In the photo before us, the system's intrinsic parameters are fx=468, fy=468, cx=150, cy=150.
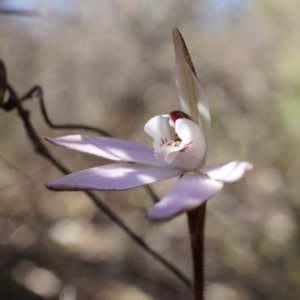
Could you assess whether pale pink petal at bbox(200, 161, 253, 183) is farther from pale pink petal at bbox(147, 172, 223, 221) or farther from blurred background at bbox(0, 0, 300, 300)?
blurred background at bbox(0, 0, 300, 300)

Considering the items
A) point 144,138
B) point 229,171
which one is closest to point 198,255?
point 229,171

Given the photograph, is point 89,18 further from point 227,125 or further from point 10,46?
point 227,125

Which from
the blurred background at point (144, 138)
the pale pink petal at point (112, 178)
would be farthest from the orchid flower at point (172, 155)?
the blurred background at point (144, 138)

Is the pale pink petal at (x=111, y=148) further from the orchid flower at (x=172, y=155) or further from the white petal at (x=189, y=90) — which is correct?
the white petal at (x=189, y=90)

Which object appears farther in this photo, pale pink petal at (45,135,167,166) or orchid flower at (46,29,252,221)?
pale pink petal at (45,135,167,166)

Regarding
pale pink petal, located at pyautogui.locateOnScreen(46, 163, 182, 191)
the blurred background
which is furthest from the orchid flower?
the blurred background

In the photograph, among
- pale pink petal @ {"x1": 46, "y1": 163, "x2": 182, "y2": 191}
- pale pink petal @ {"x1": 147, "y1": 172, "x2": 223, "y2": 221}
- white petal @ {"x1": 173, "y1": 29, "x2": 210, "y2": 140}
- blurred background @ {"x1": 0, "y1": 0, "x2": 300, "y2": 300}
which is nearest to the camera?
pale pink petal @ {"x1": 147, "y1": 172, "x2": 223, "y2": 221}

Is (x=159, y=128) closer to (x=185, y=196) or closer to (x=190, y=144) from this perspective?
(x=190, y=144)

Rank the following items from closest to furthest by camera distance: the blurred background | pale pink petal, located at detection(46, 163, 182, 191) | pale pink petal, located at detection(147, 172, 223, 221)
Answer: pale pink petal, located at detection(147, 172, 223, 221), pale pink petal, located at detection(46, 163, 182, 191), the blurred background
